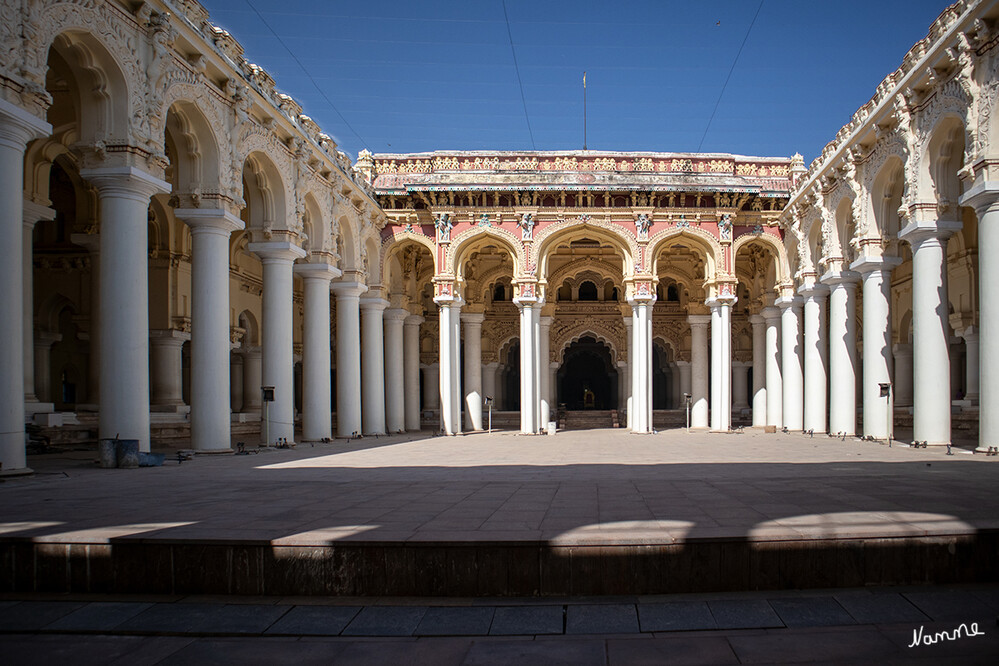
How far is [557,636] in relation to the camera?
13.0ft

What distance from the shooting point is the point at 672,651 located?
146 inches

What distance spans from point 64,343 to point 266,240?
857cm

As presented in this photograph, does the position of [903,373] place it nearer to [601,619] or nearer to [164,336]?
[164,336]

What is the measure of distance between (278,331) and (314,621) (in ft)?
38.2

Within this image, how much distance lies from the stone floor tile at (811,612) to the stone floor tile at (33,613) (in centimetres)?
390

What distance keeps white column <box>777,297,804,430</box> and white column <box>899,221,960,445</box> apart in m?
8.12

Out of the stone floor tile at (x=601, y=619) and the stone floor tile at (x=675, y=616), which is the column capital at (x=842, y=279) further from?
the stone floor tile at (x=601, y=619)

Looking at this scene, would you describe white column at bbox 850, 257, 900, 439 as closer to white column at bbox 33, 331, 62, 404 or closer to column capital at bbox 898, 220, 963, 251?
column capital at bbox 898, 220, 963, 251

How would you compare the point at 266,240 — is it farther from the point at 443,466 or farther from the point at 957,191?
the point at 957,191

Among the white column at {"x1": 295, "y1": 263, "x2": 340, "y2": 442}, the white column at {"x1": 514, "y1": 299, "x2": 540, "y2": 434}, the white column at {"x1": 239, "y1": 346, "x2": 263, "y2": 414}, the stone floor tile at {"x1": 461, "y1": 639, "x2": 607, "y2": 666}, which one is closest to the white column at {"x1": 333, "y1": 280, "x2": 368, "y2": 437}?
the white column at {"x1": 295, "y1": 263, "x2": 340, "y2": 442}

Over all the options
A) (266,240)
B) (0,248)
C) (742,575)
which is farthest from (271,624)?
(266,240)

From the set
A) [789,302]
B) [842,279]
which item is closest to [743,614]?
[842,279]

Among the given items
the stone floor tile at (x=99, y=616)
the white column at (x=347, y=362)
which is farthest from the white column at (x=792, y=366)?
the stone floor tile at (x=99, y=616)

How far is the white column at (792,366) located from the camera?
21091mm
